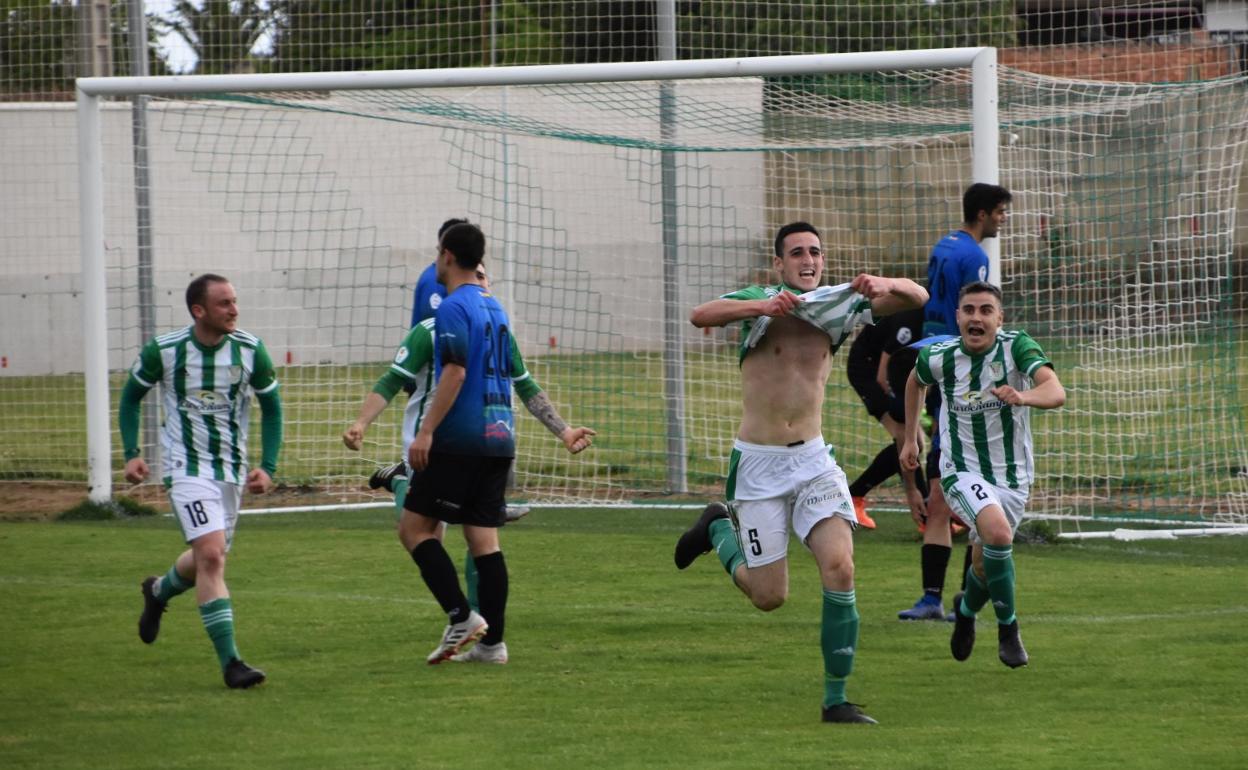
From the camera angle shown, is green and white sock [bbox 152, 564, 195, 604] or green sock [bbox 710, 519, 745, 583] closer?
green sock [bbox 710, 519, 745, 583]

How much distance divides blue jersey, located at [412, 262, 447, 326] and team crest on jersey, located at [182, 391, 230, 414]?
1388mm

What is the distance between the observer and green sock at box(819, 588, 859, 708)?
6152 mm

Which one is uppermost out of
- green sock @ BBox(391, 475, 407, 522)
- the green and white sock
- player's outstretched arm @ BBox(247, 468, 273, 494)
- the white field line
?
player's outstretched arm @ BBox(247, 468, 273, 494)

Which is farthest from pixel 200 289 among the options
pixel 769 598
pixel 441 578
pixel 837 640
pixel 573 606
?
pixel 837 640

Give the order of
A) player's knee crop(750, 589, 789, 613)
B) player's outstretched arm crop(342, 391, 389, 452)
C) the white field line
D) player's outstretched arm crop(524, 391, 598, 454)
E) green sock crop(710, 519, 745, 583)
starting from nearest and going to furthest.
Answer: player's knee crop(750, 589, 789, 613), green sock crop(710, 519, 745, 583), player's outstretched arm crop(342, 391, 389, 452), player's outstretched arm crop(524, 391, 598, 454), the white field line

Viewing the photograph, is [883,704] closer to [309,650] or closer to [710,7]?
[309,650]

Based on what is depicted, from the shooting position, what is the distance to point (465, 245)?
7199 mm

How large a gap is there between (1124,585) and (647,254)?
8440mm

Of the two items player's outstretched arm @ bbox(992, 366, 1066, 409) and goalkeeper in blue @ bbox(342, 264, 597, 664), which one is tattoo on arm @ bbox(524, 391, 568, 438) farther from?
player's outstretched arm @ bbox(992, 366, 1066, 409)

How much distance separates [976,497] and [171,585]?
3.63m

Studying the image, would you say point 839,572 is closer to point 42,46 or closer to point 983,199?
point 983,199

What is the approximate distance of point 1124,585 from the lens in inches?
358

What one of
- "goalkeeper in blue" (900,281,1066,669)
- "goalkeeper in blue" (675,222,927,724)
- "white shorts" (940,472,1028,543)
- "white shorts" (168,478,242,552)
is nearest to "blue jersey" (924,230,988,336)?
"goalkeeper in blue" (900,281,1066,669)

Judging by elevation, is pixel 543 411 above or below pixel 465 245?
below
